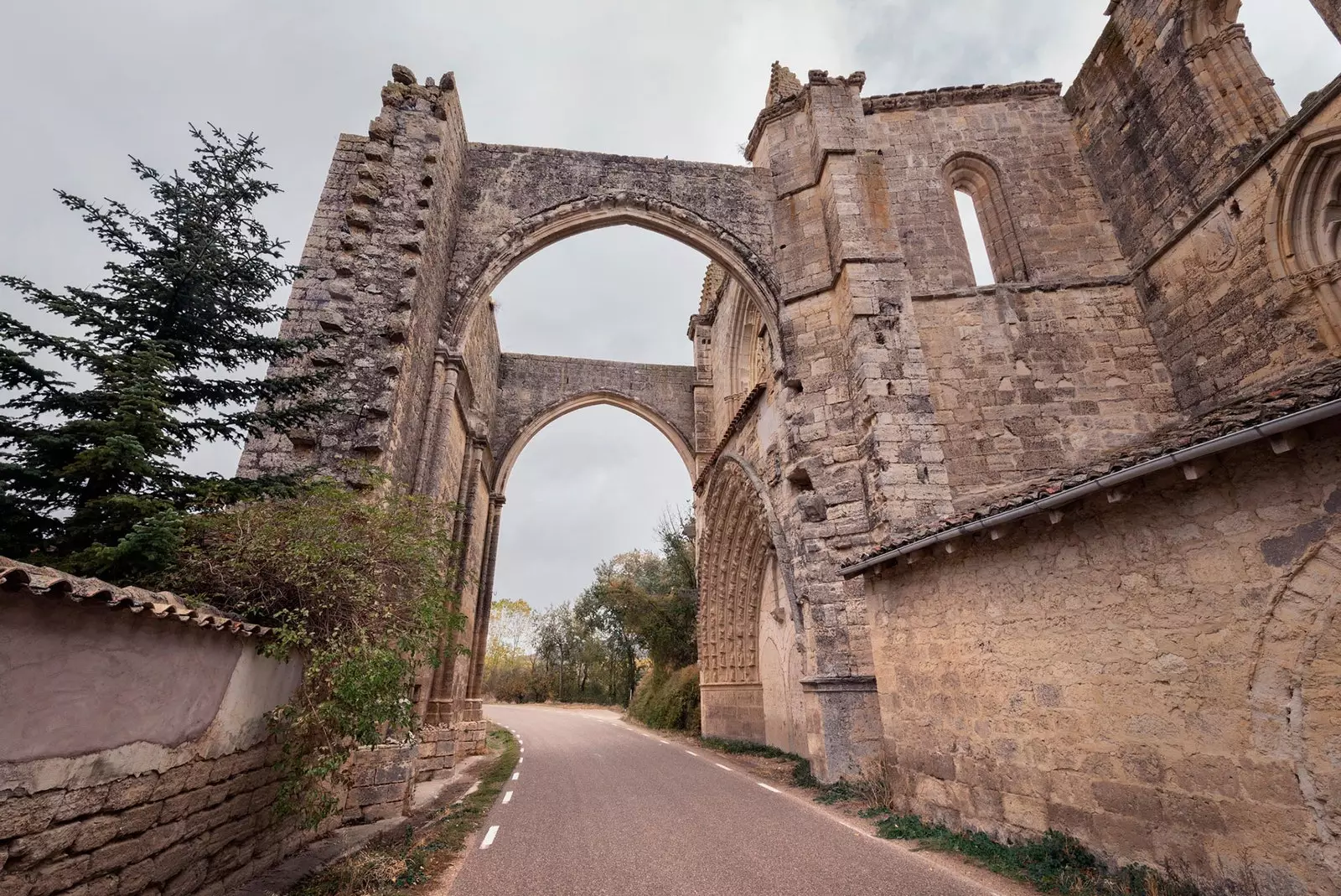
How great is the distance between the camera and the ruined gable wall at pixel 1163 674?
8.61 feet

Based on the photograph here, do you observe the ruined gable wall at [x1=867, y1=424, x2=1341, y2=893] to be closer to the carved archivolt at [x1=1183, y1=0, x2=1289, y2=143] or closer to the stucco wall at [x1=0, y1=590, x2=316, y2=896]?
the stucco wall at [x1=0, y1=590, x2=316, y2=896]

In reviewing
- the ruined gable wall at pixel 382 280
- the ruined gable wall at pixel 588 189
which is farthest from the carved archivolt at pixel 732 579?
the ruined gable wall at pixel 382 280

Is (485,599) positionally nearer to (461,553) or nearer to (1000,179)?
(461,553)

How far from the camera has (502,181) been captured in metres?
9.96

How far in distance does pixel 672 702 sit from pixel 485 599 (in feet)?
20.2

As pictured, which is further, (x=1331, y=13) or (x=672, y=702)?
(x=672, y=702)

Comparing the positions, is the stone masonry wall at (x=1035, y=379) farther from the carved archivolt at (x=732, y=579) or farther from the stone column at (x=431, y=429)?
the stone column at (x=431, y=429)

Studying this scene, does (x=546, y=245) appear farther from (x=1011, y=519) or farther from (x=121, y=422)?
(x=1011, y=519)

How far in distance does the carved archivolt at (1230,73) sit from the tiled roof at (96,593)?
11.0m

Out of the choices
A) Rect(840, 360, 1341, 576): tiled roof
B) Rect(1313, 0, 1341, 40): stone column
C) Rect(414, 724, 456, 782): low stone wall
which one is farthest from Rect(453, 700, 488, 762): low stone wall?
Rect(1313, 0, 1341, 40): stone column

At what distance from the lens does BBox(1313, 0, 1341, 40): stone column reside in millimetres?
5809

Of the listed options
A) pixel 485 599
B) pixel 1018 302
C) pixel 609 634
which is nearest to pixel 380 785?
pixel 485 599

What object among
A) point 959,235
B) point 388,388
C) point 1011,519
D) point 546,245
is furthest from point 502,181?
point 1011,519

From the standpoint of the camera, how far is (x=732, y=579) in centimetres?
1161
